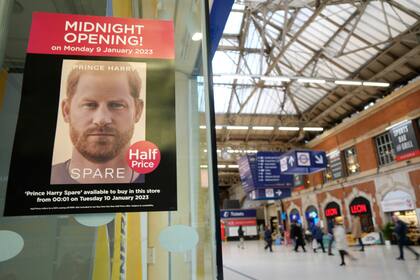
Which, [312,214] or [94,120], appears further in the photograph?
[312,214]

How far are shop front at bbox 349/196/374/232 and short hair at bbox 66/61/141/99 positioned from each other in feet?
59.3

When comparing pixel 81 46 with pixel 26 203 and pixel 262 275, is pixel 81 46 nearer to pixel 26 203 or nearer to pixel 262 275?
pixel 26 203

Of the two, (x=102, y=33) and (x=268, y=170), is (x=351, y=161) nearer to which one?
(x=268, y=170)

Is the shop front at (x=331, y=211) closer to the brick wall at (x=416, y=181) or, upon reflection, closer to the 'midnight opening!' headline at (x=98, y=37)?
the brick wall at (x=416, y=181)

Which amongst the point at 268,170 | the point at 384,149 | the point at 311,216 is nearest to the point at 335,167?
the point at 384,149

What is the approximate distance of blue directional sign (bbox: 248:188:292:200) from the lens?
16.2 metres

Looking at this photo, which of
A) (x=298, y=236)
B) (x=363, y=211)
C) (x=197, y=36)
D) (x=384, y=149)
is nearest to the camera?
(x=197, y=36)

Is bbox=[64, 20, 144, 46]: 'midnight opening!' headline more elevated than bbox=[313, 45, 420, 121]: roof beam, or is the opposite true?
bbox=[313, 45, 420, 121]: roof beam

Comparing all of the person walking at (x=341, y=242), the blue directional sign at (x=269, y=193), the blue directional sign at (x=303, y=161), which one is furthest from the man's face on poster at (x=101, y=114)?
the blue directional sign at (x=269, y=193)

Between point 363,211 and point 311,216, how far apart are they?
5.63 metres

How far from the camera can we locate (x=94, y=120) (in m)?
1.51

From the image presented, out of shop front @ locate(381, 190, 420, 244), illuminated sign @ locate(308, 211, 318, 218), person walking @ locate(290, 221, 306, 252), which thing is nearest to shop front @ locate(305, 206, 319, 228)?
illuminated sign @ locate(308, 211, 318, 218)

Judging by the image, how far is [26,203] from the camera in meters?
1.34

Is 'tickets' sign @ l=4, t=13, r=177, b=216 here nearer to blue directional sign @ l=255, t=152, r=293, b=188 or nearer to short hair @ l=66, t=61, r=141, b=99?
short hair @ l=66, t=61, r=141, b=99
